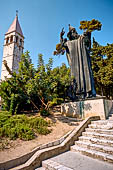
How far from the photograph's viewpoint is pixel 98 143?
3.85m

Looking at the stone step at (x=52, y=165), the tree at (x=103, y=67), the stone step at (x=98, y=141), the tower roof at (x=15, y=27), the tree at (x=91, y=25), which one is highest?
the tower roof at (x=15, y=27)

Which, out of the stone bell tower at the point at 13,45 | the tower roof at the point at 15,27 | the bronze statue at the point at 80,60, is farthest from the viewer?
the tower roof at the point at 15,27

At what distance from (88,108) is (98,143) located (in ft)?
8.68

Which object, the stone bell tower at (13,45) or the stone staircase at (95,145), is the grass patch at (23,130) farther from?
the stone bell tower at (13,45)

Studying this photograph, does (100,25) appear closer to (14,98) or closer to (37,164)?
(14,98)

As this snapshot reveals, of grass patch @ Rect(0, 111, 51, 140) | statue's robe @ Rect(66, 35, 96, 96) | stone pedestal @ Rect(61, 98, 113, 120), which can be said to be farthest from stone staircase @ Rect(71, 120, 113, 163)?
statue's robe @ Rect(66, 35, 96, 96)

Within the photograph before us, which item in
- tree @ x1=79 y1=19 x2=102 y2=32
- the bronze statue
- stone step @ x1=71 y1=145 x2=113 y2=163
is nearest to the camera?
stone step @ x1=71 y1=145 x2=113 y2=163

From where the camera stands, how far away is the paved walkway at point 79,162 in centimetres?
283

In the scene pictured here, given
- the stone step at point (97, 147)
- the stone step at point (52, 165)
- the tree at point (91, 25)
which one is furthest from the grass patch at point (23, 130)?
the tree at point (91, 25)

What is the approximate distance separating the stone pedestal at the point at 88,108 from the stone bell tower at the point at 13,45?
3661 centimetres

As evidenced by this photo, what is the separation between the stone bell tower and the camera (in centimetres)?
4033

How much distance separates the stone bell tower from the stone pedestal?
120 ft

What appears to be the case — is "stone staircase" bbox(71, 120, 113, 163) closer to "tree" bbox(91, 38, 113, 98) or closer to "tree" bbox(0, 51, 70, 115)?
"tree" bbox(0, 51, 70, 115)

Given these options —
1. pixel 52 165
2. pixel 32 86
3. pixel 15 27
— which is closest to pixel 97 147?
pixel 52 165
